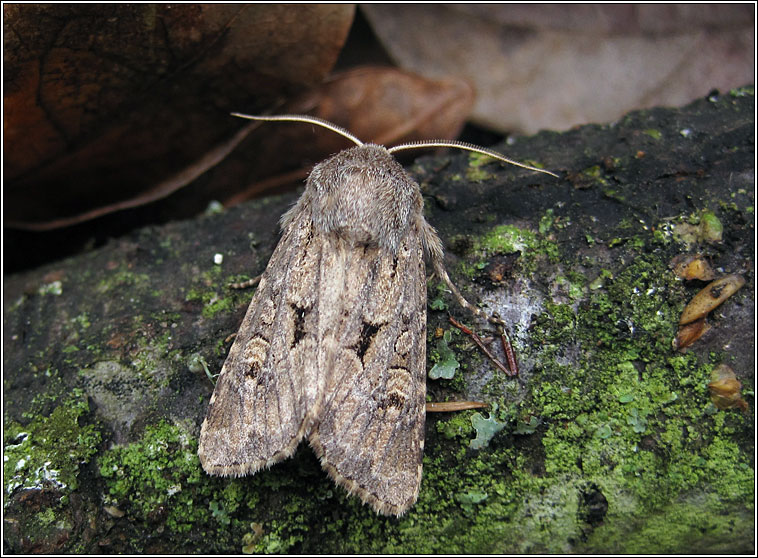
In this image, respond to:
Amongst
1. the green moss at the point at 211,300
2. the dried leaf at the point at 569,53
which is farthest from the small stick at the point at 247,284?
the dried leaf at the point at 569,53

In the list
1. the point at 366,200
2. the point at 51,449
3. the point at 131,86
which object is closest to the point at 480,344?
the point at 366,200

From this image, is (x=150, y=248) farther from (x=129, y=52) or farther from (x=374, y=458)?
(x=374, y=458)

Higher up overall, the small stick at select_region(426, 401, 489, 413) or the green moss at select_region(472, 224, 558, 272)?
the green moss at select_region(472, 224, 558, 272)

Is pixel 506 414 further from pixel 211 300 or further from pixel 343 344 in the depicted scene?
pixel 211 300

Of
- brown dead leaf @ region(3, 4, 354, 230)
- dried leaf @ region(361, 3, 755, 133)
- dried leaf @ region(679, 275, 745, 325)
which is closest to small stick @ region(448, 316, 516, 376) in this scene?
dried leaf @ region(679, 275, 745, 325)

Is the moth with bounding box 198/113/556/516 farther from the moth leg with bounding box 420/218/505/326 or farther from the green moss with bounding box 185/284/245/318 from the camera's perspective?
the green moss with bounding box 185/284/245/318

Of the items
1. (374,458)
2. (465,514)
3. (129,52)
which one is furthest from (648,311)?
(129,52)
